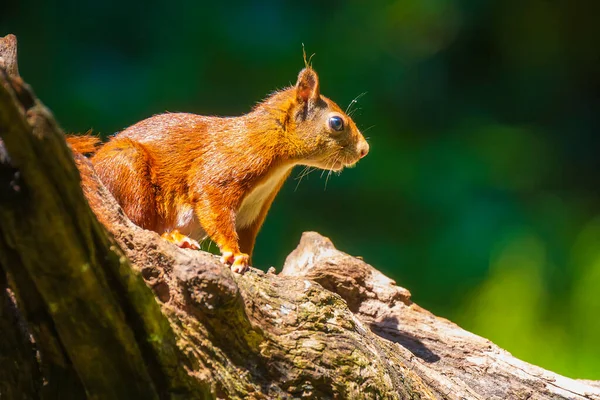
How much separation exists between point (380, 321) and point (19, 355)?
1999 millimetres

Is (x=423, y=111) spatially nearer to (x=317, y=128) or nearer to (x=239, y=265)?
(x=317, y=128)

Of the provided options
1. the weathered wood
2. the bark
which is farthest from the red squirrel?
the weathered wood

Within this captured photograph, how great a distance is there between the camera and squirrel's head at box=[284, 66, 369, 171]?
319 cm

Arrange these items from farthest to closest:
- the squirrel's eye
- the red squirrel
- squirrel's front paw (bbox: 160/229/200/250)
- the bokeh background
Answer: the bokeh background < the squirrel's eye < the red squirrel < squirrel's front paw (bbox: 160/229/200/250)

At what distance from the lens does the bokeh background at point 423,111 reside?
4316mm

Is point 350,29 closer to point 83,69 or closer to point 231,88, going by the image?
point 231,88

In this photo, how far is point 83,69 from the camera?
4.27 meters

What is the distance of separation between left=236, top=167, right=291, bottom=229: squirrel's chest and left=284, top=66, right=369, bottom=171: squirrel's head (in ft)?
0.45

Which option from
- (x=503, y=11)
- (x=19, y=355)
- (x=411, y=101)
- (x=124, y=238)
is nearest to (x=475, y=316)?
(x=411, y=101)

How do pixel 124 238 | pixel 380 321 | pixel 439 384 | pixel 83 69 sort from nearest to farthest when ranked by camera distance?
pixel 124 238
pixel 439 384
pixel 380 321
pixel 83 69

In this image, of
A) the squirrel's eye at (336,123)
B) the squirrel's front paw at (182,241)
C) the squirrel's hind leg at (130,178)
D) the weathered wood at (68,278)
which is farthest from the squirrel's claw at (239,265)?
the squirrel's eye at (336,123)

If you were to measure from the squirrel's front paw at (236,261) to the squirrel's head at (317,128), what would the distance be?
847 mm

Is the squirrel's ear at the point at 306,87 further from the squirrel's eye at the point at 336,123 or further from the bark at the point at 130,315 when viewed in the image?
the bark at the point at 130,315

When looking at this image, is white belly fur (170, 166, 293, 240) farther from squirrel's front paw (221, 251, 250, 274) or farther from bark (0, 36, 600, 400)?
bark (0, 36, 600, 400)
